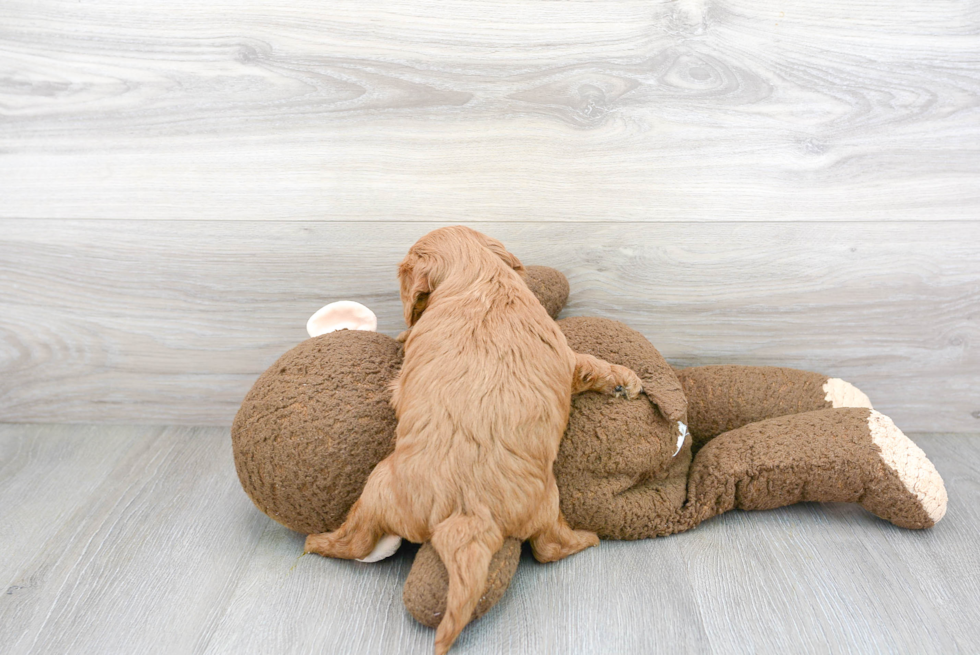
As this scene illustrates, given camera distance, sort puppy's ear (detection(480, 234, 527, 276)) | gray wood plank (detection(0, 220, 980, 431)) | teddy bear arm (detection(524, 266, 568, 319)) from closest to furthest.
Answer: puppy's ear (detection(480, 234, 527, 276))
teddy bear arm (detection(524, 266, 568, 319))
gray wood plank (detection(0, 220, 980, 431))

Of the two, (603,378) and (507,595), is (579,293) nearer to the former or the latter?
(603,378)

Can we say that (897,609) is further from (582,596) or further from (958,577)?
(582,596)

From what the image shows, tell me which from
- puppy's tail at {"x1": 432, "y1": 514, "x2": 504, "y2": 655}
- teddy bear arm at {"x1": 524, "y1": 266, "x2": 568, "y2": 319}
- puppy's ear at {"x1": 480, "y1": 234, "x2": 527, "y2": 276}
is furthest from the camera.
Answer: teddy bear arm at {"x1": 524, "y1": 266, "x2": 568, "y2": 319}

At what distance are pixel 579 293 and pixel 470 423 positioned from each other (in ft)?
1.56

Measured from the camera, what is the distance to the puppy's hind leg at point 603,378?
92 cm

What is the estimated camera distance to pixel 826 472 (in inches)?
38.0

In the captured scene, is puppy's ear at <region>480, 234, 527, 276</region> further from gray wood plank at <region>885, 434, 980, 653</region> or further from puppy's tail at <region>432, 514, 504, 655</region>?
gray wood plank at <region>885, 434, 980, 653</region>

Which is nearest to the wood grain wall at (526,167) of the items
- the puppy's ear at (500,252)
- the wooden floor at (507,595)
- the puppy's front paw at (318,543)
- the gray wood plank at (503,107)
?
the gray wood plank at (503,107)

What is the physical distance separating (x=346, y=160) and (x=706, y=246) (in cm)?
64

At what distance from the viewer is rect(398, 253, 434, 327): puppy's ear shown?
0.92m

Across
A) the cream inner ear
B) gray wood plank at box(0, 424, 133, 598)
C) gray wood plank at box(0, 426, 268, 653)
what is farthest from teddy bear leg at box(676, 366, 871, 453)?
→ gray wood plank at box(0, 424, 133, 598)

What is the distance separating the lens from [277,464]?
0.90m

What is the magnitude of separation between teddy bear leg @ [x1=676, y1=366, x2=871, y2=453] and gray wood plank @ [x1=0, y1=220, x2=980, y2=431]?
121mm

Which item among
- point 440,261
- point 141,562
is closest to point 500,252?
point 440,261
